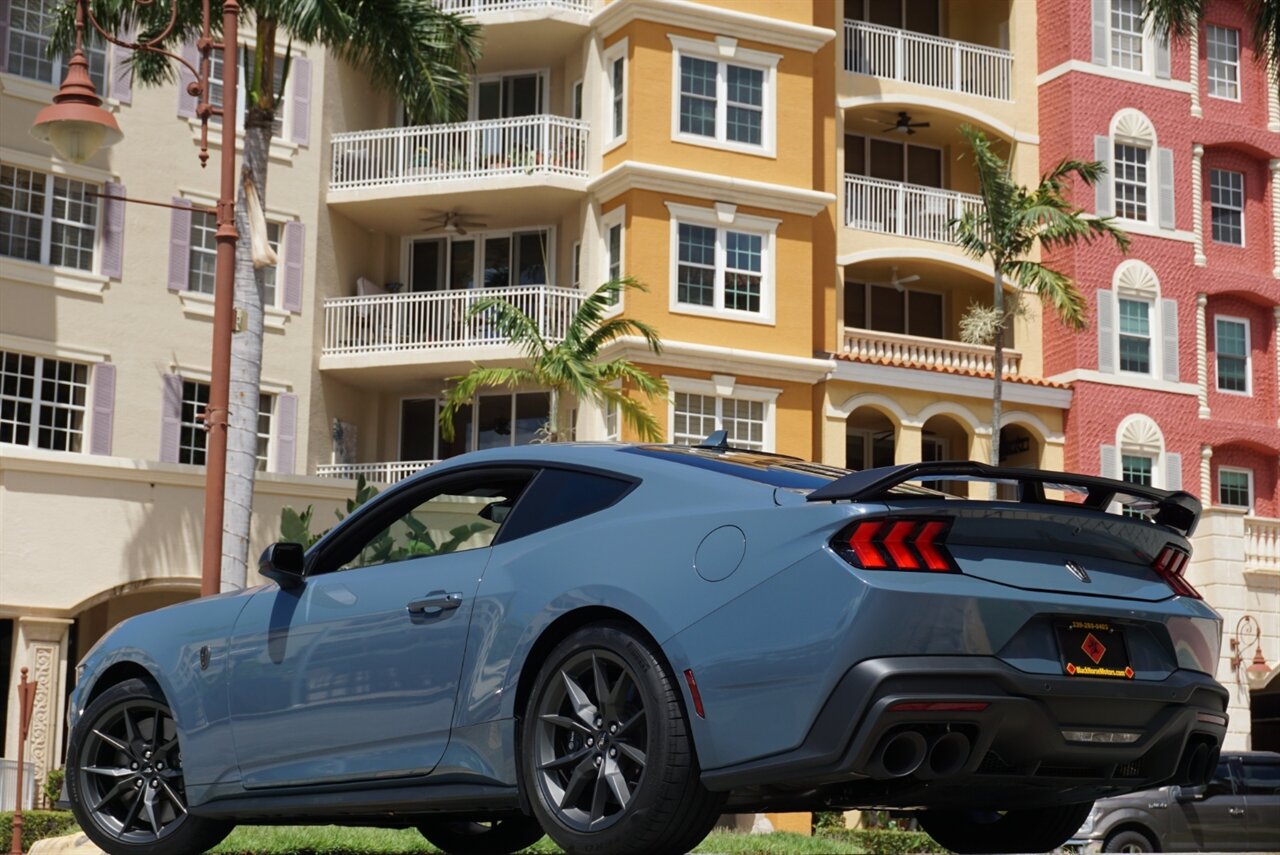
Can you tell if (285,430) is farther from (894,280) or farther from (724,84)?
(894,280)

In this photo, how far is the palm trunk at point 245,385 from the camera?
26203 millimetres

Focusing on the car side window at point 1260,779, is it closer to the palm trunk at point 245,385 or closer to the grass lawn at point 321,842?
the grass lawn at point 321,842

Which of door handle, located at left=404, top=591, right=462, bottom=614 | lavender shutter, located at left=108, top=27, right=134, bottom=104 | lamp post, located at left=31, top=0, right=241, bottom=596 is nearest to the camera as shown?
door handle, located at left=404, top=591, right=462, bottom=614

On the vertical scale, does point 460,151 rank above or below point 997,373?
above

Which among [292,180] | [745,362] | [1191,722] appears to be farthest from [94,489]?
[1191,722]

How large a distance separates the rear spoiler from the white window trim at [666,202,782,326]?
29.0 metres

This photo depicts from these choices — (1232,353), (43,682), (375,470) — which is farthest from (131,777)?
(1232,353)

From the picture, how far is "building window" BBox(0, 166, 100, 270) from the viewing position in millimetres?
33719

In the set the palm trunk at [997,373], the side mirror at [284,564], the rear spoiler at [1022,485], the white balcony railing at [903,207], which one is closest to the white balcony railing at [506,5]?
the white balcony railing at [903,207]

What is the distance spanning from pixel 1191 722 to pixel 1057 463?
34195mm

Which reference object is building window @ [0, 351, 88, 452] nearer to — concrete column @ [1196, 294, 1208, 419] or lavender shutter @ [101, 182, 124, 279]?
lavender shutter @ [101, 182, 124, 279]

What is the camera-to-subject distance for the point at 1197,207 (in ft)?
140

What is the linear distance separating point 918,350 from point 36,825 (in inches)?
801

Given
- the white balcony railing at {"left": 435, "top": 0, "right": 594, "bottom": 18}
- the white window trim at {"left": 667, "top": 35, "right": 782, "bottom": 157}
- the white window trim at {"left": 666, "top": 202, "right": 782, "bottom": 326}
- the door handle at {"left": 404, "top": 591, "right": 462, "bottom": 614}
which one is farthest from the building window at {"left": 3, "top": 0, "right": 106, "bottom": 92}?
the door handle at {"left": 404, "top": 591, "right": 462, "bottom": 614}
